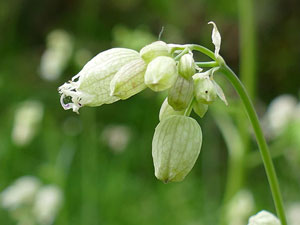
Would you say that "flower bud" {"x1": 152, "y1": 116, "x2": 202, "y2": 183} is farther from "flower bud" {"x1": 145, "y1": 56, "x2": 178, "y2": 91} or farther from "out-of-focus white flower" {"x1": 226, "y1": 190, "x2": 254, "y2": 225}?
"out-of-focus white flower" {"x1": 226, "y1": 190, "x2": 254, "y2": 225}

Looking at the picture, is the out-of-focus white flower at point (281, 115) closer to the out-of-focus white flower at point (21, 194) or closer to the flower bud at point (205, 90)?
the out-of-focus white flower at point (21, 194)

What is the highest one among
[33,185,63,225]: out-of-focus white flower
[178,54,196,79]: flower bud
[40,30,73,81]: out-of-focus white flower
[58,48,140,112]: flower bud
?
[178,54,196,79]: flower bud

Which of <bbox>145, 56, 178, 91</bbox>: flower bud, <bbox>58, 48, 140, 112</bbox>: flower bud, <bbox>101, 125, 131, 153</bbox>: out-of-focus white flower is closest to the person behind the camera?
<bbox>145, 56, 178, 91</bbox>: flower bud

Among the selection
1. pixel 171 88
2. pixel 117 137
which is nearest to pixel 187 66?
pixel 171 88

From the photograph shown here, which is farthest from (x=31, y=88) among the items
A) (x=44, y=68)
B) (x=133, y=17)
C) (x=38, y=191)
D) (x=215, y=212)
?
(x=38, y=191)

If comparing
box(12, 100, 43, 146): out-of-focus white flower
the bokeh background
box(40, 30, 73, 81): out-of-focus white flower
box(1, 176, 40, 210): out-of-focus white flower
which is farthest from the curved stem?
box(40, 30, 73, 81): out-of-focus white flower

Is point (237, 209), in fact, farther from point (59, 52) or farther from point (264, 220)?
point (59, 52)

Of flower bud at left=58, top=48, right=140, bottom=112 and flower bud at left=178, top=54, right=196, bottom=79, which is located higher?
flower bud at left=178, top=54, right=196, bottom=79

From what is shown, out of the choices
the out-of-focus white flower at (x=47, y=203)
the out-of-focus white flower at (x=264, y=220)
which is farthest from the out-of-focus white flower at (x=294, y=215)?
the out-of-focus white flower at (x=264, y=220)
